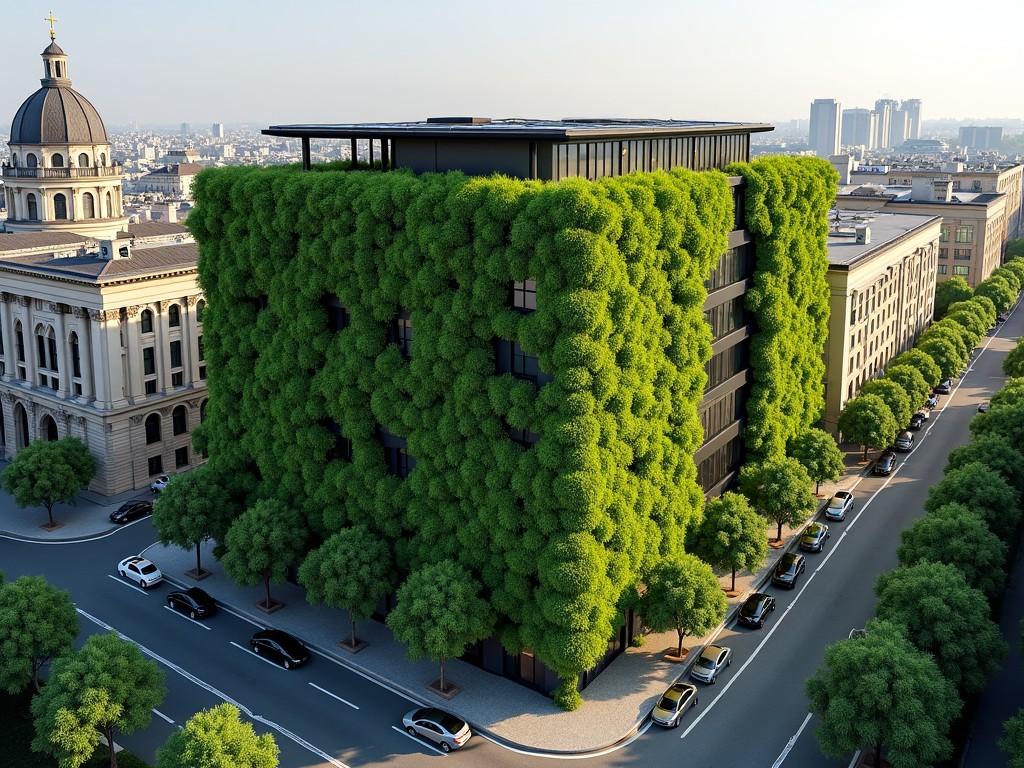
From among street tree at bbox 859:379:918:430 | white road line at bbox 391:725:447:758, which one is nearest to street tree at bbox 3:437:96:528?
white road line at bbox 391:725:447:758

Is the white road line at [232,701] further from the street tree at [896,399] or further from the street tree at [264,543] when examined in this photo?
the street tree at [896,399]

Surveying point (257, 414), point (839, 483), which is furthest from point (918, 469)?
point (257, 414)

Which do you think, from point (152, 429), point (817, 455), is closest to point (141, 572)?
point (152, 429)

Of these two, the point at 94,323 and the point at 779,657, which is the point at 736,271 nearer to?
the point at 779,657

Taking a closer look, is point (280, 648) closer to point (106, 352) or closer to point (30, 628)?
point (30, 628)

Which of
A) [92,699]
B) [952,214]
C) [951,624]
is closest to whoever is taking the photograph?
[92,699]

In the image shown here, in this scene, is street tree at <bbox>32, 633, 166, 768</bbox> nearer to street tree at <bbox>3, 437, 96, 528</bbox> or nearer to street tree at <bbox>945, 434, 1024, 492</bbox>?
street tree at <bbox>3, 437, 96, 528</bbox>
